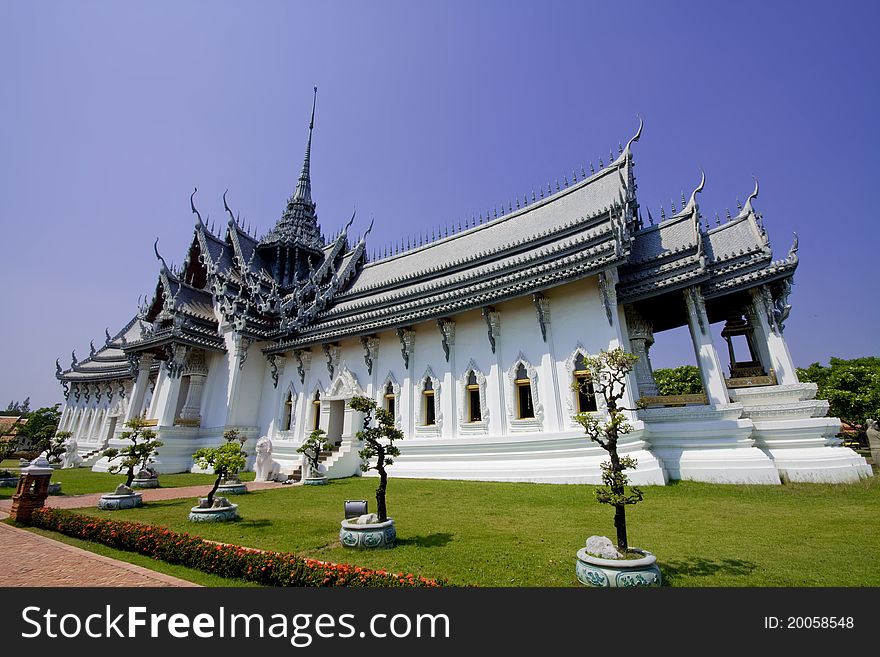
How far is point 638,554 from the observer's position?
4.18 m

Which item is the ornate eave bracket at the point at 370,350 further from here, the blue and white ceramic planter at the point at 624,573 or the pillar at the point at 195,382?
the blue and white ceramic planter at the point at 624,573

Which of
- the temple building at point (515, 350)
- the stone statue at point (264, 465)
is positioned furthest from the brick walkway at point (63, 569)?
the stone statue at point (264, 465)

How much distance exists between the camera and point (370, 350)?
16.5m

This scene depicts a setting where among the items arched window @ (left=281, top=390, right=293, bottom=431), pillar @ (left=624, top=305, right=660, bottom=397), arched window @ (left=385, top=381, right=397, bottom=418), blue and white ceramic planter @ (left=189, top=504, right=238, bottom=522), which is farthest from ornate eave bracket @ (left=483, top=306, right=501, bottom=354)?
arched window @ (left=281, top=390, right=293, bottom=431)

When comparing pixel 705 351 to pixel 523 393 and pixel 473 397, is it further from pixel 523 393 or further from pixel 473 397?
pixel 473 397

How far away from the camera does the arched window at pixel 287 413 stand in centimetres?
1836

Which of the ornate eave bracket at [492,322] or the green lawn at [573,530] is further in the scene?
the ornate eave bracket at [492,322]

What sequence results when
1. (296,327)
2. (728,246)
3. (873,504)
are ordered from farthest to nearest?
(296,327)
(728,246)
(873,504)

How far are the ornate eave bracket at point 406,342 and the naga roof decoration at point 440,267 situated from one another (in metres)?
0.54

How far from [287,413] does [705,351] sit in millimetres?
16544

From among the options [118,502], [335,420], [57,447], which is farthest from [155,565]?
[57,447]
